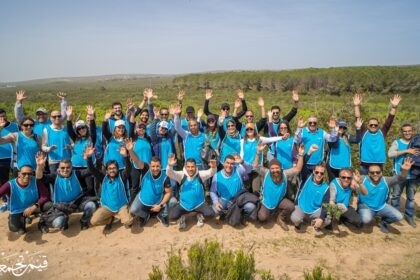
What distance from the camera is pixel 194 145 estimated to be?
19.9ft

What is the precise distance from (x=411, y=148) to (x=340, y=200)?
1763 millimetres

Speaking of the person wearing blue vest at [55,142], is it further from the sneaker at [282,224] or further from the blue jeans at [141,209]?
the sneaker at [282,224]

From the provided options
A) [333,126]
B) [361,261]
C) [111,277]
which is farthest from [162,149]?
[361,261]

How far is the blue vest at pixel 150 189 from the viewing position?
532cm

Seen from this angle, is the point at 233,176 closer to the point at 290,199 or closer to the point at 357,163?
the point at 290,199

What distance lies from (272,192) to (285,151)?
113 cm

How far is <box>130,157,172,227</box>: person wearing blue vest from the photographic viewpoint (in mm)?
5305

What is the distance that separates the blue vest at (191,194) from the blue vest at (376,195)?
122 inches

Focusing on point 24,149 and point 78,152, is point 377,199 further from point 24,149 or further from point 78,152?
point 24,149

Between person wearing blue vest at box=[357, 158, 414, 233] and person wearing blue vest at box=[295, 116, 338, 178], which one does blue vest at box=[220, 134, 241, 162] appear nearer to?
person wearing blue vest at box=[295, 116, 338, 178]

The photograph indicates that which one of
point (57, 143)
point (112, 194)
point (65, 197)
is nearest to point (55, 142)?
point (57, 143)

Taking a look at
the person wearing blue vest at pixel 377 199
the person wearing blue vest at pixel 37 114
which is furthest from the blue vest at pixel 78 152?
the person wearing blue vest at pixel 377 199

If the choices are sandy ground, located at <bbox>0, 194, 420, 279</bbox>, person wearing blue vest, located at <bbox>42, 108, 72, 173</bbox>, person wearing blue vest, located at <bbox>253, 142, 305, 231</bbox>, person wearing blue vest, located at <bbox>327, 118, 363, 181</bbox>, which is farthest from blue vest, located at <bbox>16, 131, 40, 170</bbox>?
person wearing blue vest, located at <bbox>327, 118, 363, 181</bbox>

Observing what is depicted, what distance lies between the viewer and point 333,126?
566 centimetres
